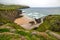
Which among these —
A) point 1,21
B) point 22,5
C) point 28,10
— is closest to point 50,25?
point 1,21

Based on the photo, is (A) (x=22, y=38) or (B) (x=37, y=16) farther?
(B) (x=37, y=16)

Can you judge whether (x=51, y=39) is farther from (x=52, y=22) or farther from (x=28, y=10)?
(x=28, y=10)

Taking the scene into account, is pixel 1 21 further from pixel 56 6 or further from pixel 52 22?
pixel 56 6

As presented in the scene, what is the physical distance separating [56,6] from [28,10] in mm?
3252

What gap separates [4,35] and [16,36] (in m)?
0.50

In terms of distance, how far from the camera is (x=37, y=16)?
1666cm

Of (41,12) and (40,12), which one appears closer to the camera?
(41,12)

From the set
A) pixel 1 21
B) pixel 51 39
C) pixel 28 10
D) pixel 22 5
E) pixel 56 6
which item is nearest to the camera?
pixel 51 39

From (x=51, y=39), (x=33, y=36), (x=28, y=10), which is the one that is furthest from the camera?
(x=28, y=10)

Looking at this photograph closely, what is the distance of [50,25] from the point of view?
11.4 m

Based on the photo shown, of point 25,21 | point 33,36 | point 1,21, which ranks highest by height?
point 33,36

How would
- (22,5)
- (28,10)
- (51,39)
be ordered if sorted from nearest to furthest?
(51,39) < (28,10) < (22,5)

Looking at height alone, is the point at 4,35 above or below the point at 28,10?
above

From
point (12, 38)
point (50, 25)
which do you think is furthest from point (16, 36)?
point (50, 25)
